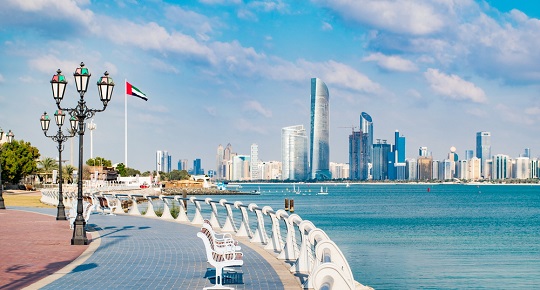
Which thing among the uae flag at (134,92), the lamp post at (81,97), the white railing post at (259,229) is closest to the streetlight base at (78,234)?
the lamp post at (81,97)

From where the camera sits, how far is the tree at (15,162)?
89713 mm

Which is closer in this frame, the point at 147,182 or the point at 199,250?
the point at 199,250

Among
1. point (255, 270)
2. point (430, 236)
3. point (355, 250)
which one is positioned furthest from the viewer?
point (430, 236)

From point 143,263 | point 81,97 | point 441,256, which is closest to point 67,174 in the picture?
point 441,256

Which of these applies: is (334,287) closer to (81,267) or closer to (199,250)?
(81,267)

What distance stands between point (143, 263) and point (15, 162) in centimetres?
8233

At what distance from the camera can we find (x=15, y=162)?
300 feet

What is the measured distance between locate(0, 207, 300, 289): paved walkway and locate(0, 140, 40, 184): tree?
70.7 metres

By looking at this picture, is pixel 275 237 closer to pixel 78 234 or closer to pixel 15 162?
pixel 78 234

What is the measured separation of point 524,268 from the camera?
28203 millimetres

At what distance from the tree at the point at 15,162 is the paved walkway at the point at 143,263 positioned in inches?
2783

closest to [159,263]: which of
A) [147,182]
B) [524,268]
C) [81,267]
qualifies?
[81,267]

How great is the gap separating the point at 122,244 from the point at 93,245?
742 mm

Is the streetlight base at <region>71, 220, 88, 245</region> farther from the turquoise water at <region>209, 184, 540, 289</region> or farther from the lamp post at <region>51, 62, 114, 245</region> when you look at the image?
the turquoise water at <region>209, 184, 540, 289</region>
